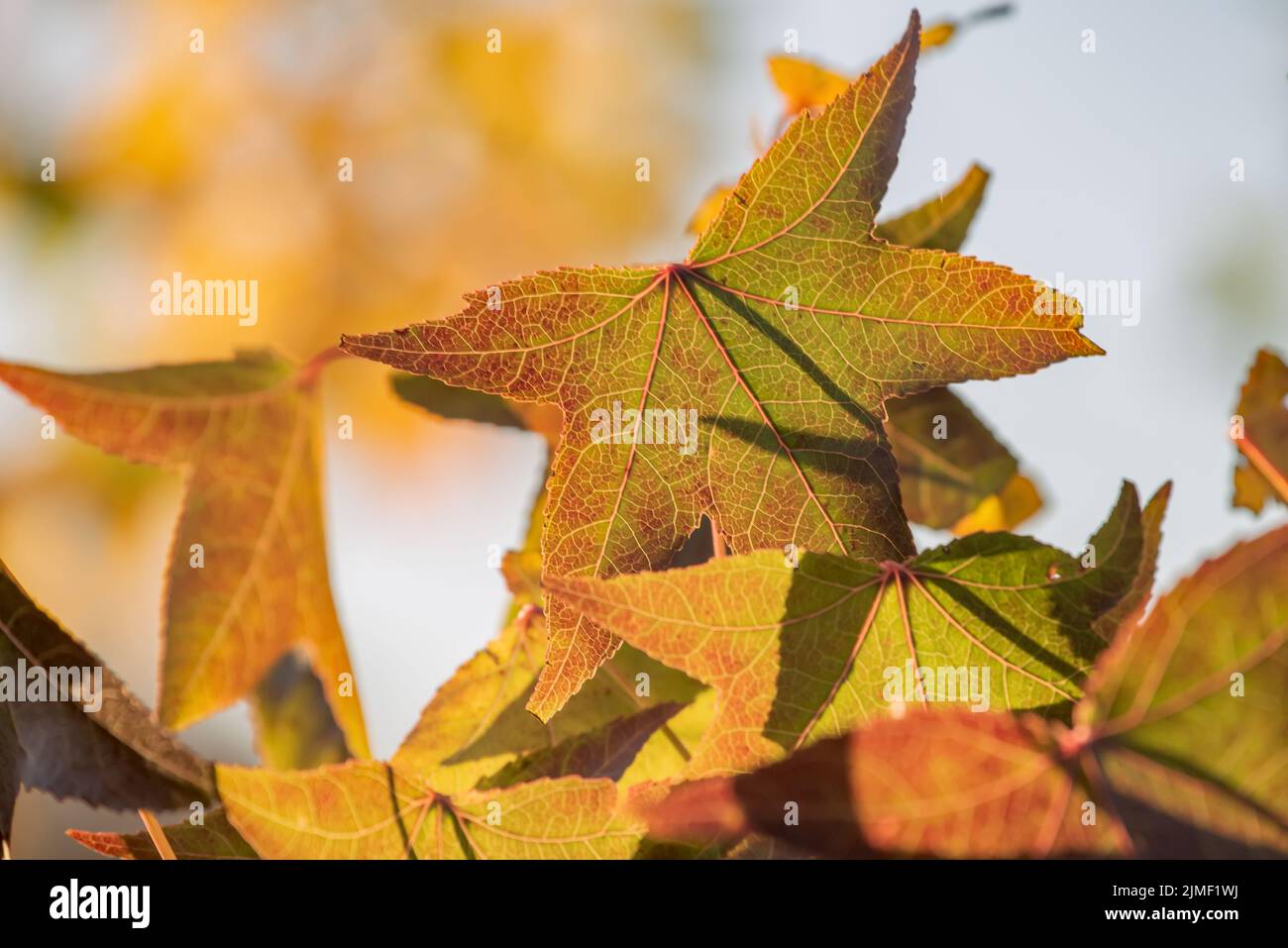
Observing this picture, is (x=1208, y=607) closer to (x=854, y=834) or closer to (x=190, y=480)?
(x=854, y=834)

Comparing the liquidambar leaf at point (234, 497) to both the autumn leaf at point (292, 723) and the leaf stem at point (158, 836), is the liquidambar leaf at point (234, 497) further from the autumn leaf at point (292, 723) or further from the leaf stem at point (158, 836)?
the leaf stem at point (158, 836)

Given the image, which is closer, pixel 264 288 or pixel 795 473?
pixel 795 473

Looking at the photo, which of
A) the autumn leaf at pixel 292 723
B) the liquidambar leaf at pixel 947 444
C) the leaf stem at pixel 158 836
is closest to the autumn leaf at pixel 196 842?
the leaf stem at pixel 158 836

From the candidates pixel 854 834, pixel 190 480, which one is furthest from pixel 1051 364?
pixel 190 480

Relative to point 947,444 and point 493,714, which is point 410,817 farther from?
point 947,444

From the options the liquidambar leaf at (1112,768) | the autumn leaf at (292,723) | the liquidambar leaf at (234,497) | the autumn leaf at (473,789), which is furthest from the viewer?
the autumn leaf at (292,723)

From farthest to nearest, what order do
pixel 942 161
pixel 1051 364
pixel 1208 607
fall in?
pixel 942 161
pixel 1051 364
pixel 1208 607

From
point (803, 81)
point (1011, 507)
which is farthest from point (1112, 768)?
point (803, 81)

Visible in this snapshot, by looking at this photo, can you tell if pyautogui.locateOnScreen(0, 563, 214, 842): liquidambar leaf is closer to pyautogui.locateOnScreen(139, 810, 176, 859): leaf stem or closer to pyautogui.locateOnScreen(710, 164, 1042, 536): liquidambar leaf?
pyautogui.locateOnScreen(139, 810, 176, 859): leaf stem
